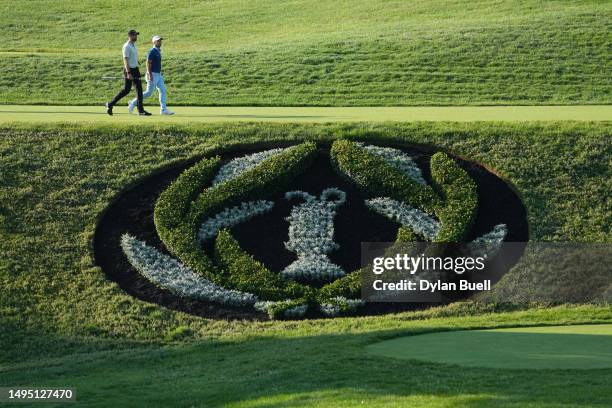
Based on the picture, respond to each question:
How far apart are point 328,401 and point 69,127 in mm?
14466

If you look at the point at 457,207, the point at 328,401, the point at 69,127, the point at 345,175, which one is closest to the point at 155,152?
the point at 69,127

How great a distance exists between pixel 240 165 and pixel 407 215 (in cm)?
378

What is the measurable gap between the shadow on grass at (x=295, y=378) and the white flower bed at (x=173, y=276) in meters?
2.14

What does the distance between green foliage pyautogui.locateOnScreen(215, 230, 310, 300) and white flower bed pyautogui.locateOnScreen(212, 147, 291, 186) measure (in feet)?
7.30

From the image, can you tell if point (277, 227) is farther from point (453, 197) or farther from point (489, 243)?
point (489, 243)

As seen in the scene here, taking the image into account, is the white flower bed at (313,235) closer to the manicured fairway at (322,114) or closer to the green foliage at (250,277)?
the green foliage at (250,277)

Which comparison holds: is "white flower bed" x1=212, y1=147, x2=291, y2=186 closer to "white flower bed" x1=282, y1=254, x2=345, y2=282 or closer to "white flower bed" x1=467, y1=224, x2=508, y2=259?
"white flower bed" x1=282, y1=254, x2=345, y2=282

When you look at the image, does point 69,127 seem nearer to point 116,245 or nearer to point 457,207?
point 116,245

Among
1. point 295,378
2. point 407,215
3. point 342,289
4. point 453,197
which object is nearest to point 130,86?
point 407,215

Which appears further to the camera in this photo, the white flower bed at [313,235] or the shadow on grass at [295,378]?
the white flower bed at [313,235]

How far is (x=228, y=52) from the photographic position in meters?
39.0

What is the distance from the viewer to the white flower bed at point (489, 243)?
856 inches

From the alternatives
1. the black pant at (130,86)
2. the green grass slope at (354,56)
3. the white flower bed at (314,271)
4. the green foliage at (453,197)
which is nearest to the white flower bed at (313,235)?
the white flower bed at (314,271)

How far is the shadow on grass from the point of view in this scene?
1309 cm
